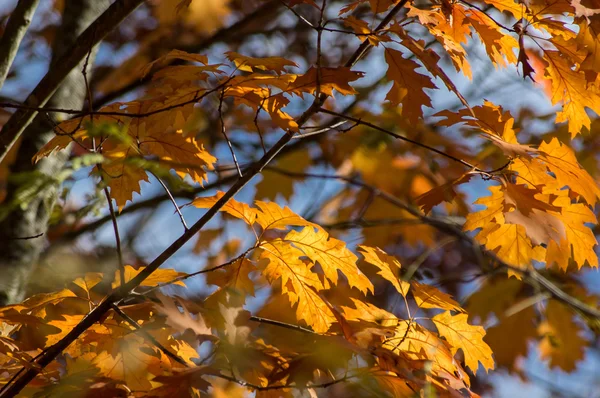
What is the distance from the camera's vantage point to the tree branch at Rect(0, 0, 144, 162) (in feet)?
4.52

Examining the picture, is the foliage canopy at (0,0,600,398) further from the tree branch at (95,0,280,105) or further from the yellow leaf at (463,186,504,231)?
the tree branch at (95,0,280,105)

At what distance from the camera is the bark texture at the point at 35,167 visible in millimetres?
1890

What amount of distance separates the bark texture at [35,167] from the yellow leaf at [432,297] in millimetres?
1198

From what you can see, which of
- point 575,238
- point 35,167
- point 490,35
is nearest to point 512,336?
point 575,238

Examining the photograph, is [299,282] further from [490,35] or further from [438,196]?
[490,35]

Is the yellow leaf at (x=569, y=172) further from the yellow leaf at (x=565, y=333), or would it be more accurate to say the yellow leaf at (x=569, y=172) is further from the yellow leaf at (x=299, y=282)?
the yellow leaf at (x=565, y=333)

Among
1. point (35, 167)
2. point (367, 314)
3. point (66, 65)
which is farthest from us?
point (35, 167)

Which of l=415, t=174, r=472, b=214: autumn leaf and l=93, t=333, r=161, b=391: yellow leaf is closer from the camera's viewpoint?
l=93, t=333, r=161, b=391: yellow leaf

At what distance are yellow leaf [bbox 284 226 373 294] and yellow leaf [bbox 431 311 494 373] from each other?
209mm

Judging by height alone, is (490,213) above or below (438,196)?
below

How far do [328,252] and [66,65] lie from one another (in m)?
0.76

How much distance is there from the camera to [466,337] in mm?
1366

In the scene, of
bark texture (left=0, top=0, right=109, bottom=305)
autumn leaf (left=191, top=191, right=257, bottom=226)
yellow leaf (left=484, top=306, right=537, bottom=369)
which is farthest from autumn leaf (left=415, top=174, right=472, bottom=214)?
yellow leaf (left=484, top=306, right=537, bottom=369)

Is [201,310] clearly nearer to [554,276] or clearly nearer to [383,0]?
A: [383,0]
